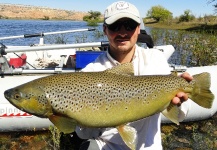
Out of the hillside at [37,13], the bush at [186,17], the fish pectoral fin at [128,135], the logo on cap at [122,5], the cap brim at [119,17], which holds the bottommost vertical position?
the fish pectoral fin at [128,135]

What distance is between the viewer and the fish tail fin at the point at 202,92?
2.65 metres

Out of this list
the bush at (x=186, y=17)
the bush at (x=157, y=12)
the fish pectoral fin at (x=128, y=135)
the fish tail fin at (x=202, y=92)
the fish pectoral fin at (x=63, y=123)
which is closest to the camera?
the fish pectoral fin at (x=63, y=123)

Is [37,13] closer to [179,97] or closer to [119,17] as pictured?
[119,17]

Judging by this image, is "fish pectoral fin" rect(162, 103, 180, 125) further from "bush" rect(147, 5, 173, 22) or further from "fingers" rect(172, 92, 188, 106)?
"bush" rect(147, 5, 173, 22)

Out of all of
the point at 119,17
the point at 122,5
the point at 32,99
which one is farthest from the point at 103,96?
the point at 122,5

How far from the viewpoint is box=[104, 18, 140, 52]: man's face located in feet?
9.42

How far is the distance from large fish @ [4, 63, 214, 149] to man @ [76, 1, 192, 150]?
31 cm

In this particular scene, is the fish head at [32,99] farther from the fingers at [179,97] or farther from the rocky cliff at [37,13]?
the rocky cliff at [37,13]

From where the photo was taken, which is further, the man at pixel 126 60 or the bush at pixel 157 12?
the bush at pixel 157 12

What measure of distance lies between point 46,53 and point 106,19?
670 centimetres

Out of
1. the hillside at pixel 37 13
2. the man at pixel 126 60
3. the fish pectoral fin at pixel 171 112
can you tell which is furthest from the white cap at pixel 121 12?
the hillside at pixel 37 13

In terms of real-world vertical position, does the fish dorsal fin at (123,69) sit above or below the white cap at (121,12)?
below

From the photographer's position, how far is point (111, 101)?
2484mm

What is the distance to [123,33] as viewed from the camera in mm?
2859
